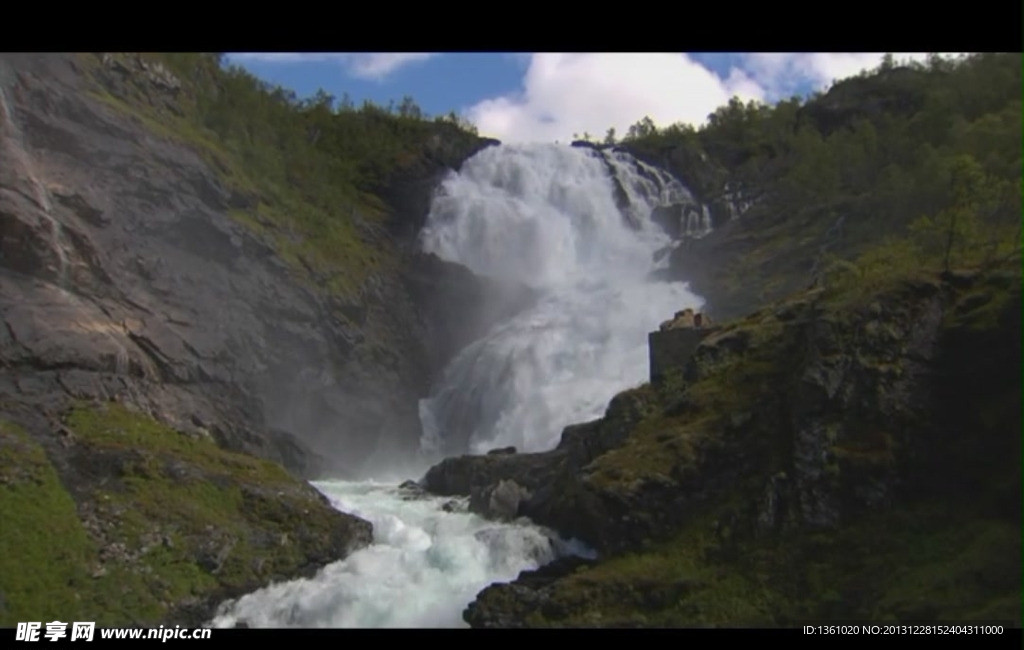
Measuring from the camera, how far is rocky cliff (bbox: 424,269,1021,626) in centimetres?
1856

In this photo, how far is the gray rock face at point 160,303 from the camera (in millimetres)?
28297

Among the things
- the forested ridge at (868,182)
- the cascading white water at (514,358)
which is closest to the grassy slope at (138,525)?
the cascading white water at (514,358)

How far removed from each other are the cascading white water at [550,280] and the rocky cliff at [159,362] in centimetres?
445

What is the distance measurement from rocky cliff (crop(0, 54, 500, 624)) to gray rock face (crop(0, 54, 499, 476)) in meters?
0.09

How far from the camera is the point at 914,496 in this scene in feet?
65.9

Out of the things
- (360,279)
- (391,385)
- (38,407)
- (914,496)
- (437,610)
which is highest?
(360,279)

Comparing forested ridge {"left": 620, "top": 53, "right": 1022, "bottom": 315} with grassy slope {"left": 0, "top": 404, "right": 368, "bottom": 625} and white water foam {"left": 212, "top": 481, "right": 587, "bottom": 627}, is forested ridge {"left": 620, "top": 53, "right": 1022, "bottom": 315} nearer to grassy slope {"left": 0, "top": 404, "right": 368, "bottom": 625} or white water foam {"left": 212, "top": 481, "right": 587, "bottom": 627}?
white water foam {"left": 212, "top": 481, "right": 587, "bottom": 627}

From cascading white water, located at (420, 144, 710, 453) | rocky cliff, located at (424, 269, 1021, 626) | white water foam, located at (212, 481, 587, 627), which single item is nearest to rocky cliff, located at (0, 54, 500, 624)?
white water foam, located at (212, 481, 587, 627)

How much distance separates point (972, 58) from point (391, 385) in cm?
4034

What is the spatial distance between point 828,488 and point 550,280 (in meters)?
43.1

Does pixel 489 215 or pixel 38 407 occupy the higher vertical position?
pixel 489 215

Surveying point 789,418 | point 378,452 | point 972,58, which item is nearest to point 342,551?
point 789,418

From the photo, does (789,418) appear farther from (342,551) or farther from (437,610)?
(342,551)

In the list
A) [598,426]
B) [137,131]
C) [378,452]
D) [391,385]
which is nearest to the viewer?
[598,426]
